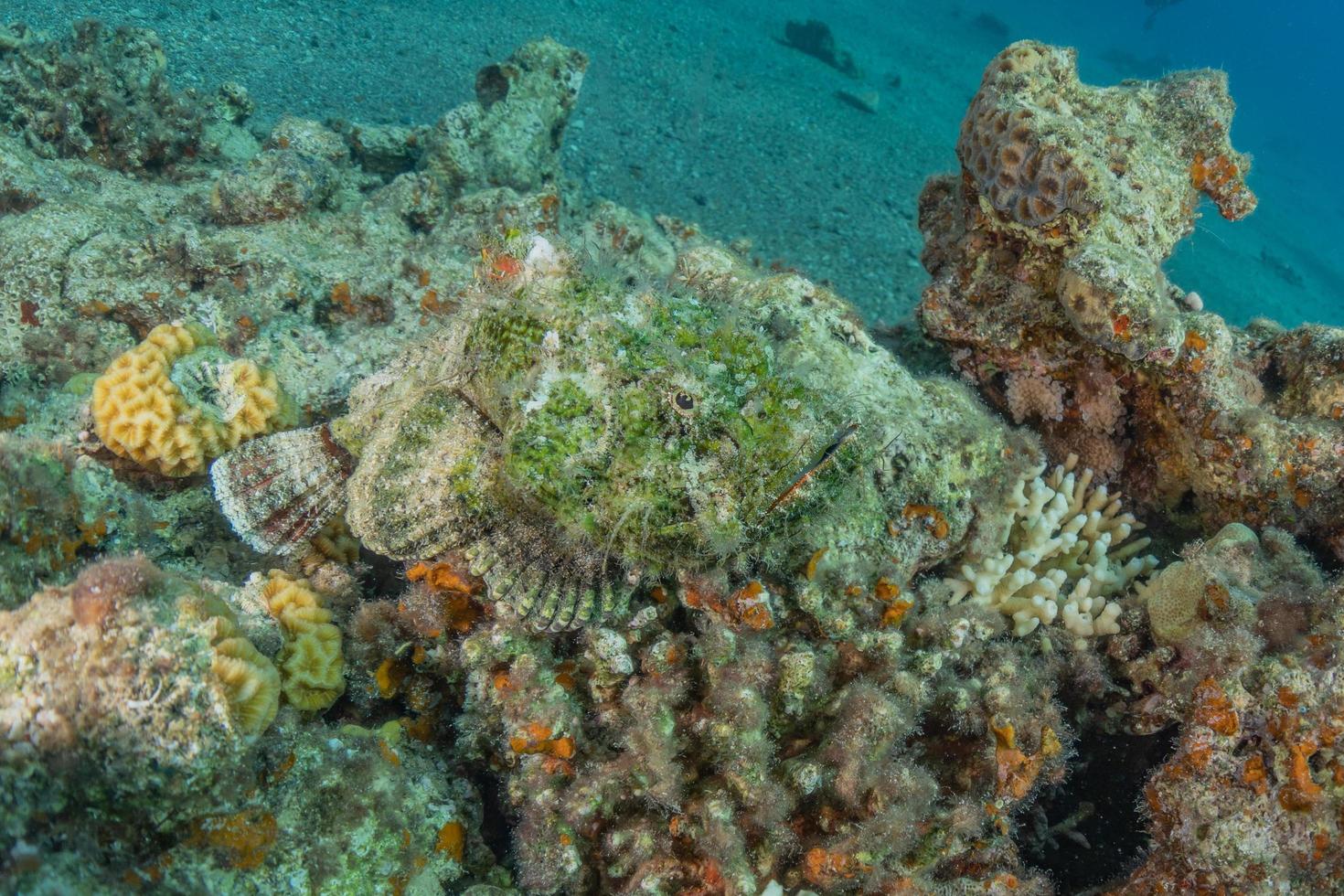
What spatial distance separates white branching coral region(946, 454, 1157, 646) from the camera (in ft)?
10.9

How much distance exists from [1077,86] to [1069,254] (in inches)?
50.6

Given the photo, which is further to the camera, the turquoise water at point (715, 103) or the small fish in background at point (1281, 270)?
the small fish in background at point (1281, 270)

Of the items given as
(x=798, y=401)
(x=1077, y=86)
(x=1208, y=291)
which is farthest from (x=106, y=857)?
(x=1208, y=291)

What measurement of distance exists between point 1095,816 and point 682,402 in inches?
106

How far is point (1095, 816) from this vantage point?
3043 millimetres

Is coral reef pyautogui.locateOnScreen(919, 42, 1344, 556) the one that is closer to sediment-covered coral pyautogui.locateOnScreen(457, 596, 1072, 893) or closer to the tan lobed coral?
the tan lobed coral

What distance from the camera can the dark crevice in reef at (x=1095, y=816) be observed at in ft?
9.57

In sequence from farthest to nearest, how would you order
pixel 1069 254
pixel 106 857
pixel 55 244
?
pixel 55 244
pixel 1069 254
pixel 106 857

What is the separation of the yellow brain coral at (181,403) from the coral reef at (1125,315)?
407 centimetres

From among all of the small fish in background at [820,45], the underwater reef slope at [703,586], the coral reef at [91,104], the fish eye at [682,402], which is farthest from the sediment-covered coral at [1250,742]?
the small fish in background at [820,45]

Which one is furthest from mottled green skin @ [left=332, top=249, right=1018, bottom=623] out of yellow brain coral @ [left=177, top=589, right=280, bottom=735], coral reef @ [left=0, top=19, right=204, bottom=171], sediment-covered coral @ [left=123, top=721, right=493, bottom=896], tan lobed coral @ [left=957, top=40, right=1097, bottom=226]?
coral reef @ [left=0, top=19, right=204, bottom=171]

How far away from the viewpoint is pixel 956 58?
29078 mm

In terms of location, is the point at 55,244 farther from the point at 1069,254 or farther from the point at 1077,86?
the point at 1077,86

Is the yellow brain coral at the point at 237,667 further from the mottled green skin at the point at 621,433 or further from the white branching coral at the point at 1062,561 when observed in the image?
the white branching coral at the point at 1062,561
